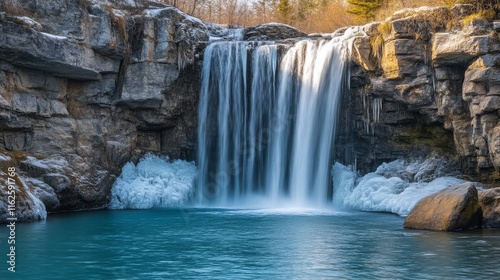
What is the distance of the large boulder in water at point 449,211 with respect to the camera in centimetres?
1554

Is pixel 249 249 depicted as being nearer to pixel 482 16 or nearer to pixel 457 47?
pixel 457 47

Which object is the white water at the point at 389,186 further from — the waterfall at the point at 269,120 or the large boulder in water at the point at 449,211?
the large boulder in water at the point at 449,211

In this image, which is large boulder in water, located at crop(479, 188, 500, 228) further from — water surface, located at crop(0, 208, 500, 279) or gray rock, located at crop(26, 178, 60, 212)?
gray rock, located at crop(26, 178, 60, 212)

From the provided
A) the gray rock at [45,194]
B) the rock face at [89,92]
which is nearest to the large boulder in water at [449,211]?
the rock face at [89,92]

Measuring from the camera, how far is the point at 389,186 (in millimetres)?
22031

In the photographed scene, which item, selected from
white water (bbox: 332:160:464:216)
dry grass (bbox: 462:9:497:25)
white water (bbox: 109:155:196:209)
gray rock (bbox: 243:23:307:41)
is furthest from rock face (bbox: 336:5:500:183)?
white water (bbox: 109:155:196:209)

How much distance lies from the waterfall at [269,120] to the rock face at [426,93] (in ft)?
3.40

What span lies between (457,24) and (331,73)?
4690 millimetres

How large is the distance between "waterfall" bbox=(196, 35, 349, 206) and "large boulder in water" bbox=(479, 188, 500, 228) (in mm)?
7450

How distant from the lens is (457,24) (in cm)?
2086

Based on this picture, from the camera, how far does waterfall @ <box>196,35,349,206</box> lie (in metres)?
23.5

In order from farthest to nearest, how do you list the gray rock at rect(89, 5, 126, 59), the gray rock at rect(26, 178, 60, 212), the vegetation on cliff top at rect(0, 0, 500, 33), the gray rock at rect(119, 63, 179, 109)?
the gray rock at rect(119, 63, 179, 109), the gray rock at rect(89, 5, 126, 59), the vegetation on cliff top at rect(0, 0, 500, 33), the gray rock at rect(26, 178, 60, 212)

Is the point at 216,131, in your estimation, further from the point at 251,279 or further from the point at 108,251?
the point at 251,279

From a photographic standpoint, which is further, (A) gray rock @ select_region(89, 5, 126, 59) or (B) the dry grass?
(A) gray rock @ select_region(89, 5, 126, 59)
